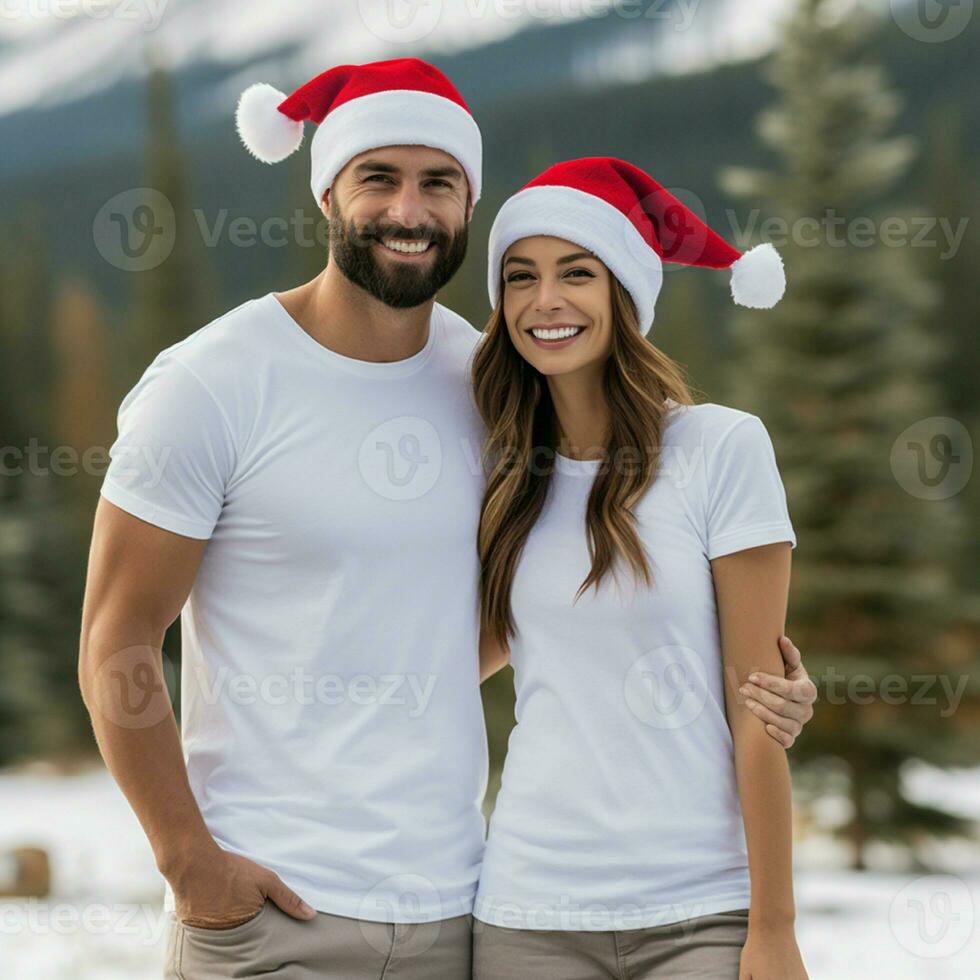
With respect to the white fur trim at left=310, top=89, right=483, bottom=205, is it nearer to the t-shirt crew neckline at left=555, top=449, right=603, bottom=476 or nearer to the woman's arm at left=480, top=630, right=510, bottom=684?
the t-shirt crew neckline at left=555, top=449, right=603, bottom=476

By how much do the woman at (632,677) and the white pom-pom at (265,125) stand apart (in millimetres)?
630

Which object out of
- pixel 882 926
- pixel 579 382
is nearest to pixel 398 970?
pixel 579 382

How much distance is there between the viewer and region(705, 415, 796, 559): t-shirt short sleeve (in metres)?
2.13

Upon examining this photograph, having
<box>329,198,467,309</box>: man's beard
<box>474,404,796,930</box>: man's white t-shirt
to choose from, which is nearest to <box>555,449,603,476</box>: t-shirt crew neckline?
<box>474,404,796,930</box>: man's white t-shirt

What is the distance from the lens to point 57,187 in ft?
60.5

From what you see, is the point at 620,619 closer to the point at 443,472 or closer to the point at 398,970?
the point at 443,472

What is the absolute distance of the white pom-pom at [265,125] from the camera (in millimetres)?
2680

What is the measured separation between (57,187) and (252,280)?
377cm

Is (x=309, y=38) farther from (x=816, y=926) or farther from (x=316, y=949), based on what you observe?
(x=316, y=949)

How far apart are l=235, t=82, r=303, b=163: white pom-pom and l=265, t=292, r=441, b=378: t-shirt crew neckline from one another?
424 millimetres

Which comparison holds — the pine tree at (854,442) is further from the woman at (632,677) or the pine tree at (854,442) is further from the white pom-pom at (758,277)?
the woman at (632,677)

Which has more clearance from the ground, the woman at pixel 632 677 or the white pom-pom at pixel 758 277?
the white pom-pom at pixel 758 277

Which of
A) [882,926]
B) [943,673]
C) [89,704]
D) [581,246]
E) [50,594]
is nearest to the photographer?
[89,704]

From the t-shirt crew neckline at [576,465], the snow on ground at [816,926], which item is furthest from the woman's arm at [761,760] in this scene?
the snow on ground at [816,926]
